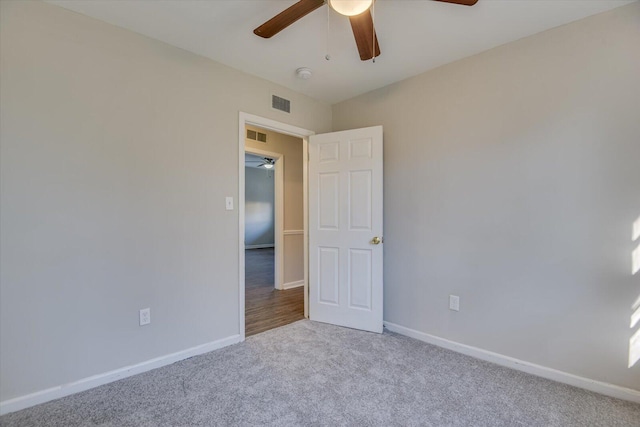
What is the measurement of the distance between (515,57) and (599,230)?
4.52ft

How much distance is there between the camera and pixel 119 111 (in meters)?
2.11

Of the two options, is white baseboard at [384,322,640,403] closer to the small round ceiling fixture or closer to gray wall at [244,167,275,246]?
the small round ceiling fixture

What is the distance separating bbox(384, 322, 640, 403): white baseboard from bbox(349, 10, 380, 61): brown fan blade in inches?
94.4

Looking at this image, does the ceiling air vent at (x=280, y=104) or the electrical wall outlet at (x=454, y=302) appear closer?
the electrical wall outlet at (x=454, y=302)

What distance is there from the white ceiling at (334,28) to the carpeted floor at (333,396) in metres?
2.48

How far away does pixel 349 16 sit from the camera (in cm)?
151

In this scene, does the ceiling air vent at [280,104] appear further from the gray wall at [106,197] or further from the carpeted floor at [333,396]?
the carpeted floor at [333,396]

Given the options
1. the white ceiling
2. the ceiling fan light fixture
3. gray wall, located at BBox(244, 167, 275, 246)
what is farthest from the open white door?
gray wall, located at BBox(244, 167, 275, 246)

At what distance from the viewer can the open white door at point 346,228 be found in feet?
9.64

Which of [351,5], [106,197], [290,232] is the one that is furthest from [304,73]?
[290,232]

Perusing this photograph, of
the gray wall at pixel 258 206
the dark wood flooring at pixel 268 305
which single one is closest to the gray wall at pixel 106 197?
the dark wood flooring at pixel 268 305

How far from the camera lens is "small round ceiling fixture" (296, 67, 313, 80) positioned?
2710 millimetres

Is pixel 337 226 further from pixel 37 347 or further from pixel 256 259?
pixel 256 259

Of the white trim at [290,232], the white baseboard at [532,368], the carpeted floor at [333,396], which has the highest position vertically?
the white trim at [290,232]
